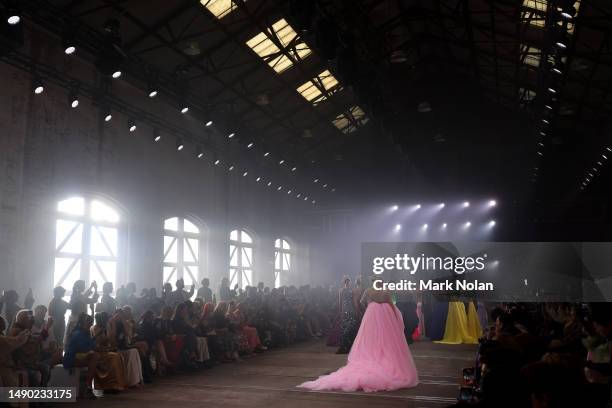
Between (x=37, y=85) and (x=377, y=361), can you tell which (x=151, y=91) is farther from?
(x=377, y=361)

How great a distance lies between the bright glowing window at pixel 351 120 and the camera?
2151 centimetres

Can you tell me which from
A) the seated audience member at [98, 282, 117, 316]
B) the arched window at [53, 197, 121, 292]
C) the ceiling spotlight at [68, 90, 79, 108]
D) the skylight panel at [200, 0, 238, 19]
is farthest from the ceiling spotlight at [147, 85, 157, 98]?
the seated audience member at [98, 282, 117, 316]

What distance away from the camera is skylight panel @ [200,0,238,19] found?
38.7 ft

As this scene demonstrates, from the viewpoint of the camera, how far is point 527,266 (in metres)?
22.5

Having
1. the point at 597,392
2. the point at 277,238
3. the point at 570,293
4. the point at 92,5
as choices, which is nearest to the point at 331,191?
the point at 277,238

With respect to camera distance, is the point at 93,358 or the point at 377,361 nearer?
the point at 93,358

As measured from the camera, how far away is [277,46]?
14156mm

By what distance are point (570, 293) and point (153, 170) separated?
16503mm

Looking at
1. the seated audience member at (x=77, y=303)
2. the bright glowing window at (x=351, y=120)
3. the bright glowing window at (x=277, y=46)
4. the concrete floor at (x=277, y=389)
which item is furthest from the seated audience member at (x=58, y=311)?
the bright glowing window at (x=351, y=120)

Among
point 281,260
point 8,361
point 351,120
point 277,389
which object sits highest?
point 351,120

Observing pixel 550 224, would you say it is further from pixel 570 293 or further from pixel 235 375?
pixel 235 375

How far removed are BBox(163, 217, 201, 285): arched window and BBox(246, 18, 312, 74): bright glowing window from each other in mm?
4958

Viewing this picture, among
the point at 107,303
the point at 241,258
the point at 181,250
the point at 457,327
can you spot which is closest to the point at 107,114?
the point at 107,303

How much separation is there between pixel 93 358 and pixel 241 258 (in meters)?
11.1
